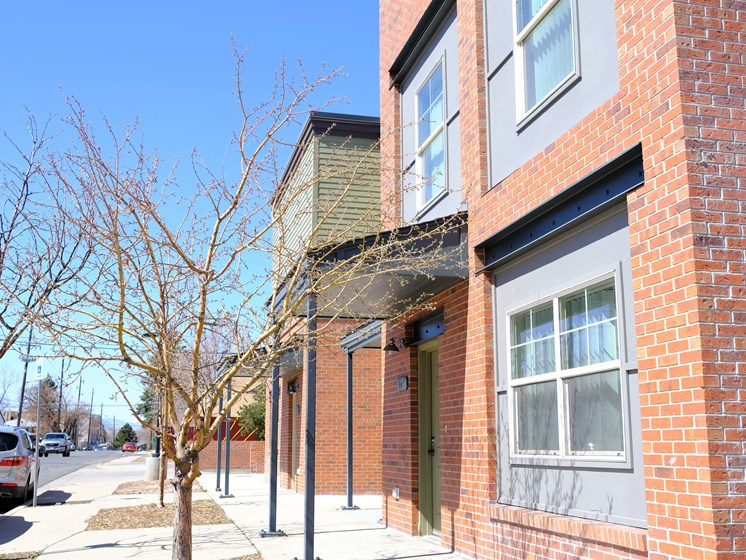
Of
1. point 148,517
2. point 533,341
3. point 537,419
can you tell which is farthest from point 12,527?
point 533,341

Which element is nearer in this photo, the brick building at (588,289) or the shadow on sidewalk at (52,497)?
the brick building at (588,289)

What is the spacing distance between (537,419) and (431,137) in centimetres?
460

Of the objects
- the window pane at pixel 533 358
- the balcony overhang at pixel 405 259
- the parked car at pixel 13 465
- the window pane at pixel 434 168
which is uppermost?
the window pane at pixel 434 168

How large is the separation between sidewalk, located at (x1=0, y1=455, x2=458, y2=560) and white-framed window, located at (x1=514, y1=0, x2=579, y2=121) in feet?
16.1

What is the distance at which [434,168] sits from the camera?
33.6 feet

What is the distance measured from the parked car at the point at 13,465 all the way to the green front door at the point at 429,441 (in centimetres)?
970

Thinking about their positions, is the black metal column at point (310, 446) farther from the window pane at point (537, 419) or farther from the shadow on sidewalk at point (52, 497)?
the shadow on sidewalk at point (52, 497)

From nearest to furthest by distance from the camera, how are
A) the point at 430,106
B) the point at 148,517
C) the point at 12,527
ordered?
the point at 430,106
the point at 12,527
the point at 148,517

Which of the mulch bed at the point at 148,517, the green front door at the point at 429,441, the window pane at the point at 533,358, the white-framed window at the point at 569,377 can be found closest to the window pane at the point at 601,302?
the white-framed window at the point at 569,377

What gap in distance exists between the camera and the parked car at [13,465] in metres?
15.3

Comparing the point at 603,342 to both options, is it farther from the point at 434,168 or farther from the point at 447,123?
the point at 434,168

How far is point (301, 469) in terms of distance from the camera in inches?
680

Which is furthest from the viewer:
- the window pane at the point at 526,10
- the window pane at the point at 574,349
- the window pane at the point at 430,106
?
the window pane at the point at 430,106

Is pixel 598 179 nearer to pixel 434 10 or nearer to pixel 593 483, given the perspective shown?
pixel 593 483
